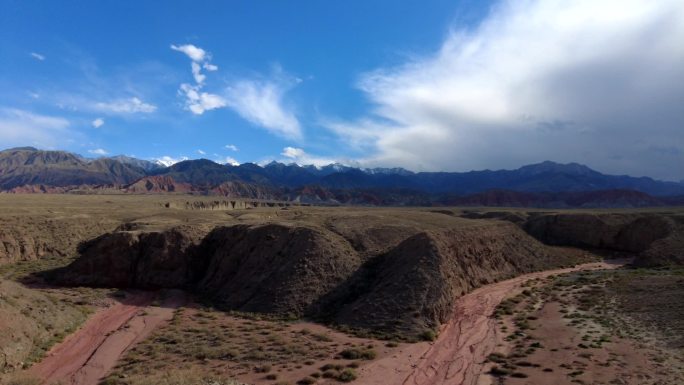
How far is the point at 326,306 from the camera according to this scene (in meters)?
38.2

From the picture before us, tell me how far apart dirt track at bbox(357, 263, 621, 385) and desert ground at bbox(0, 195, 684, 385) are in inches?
5.5

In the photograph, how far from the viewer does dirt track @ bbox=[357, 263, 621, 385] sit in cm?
2507

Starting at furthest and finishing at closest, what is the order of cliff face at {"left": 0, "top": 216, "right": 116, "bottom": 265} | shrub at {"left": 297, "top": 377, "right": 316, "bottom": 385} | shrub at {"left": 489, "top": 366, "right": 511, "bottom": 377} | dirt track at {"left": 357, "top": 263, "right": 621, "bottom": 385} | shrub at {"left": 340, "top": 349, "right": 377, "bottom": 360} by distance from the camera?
cliff face at {"left": 0, "top": 216, "right": 116, "bottom": 265} → shrub at {"left": 340, "top": 349, "right": 377, "bottom": 360} → shrub at {"left": 489, "top": 366, "right": 511, "bottom": 377} → dirt track at {"left": 357, "top": 263, "right": 621, "bottom": 385} → shrub at {"left": 297, "top": 377, "right": 316, "bottom": 385}

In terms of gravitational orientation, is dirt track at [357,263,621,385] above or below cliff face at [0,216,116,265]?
below

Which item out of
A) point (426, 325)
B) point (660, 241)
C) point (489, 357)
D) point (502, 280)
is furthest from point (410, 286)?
point (660, 241)

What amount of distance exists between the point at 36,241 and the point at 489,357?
54521mm

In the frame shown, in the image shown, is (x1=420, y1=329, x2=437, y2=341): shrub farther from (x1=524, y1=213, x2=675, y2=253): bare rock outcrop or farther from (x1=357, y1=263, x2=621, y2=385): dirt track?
(x1=524, y1=213, x2=675, y2=253): bare rock outcrop

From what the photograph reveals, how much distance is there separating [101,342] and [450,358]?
78.0 ft

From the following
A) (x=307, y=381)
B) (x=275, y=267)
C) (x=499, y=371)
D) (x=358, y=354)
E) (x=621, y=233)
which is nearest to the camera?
(x=307, y=381)

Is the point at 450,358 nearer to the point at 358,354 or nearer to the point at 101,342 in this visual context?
the point at 358,354

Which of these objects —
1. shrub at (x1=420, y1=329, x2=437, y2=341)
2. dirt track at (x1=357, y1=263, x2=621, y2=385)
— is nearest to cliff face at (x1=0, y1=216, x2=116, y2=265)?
shrub at (x1=420, y1=329, x2=437, y2=341)

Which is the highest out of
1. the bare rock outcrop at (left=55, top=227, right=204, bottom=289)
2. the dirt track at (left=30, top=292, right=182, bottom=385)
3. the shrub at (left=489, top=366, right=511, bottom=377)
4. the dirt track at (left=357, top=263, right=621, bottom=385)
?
the bare rock outcrop at (left=55, top=227, right=204, bottom=289)

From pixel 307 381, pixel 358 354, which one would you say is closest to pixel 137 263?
pixel 358 354

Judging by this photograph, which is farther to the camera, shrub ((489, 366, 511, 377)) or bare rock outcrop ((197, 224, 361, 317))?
bare rock outcrop ((197, 224, 361, 317))
